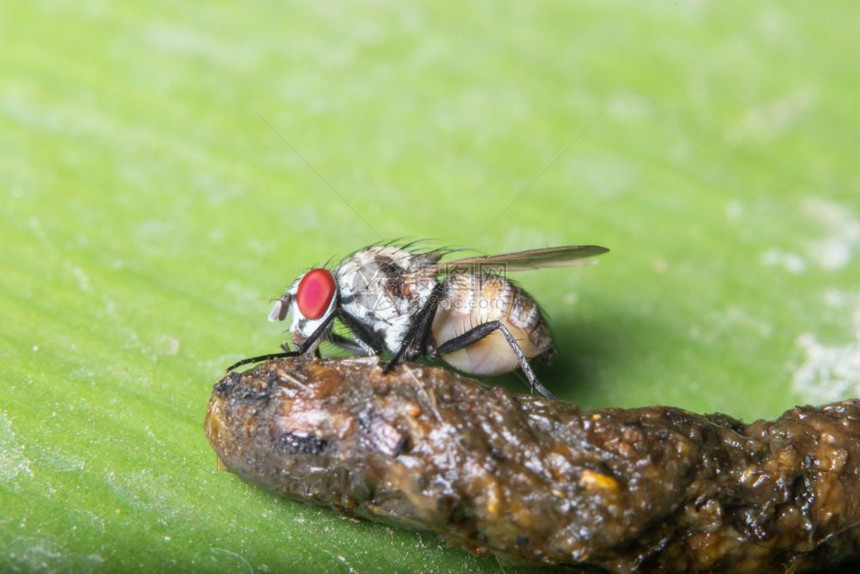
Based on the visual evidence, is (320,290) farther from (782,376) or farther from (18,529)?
(782,376)

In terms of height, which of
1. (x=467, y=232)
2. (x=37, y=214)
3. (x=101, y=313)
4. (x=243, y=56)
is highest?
(x=243, y=56)

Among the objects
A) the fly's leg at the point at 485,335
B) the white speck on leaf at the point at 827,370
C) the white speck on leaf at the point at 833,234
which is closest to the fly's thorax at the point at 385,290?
the fly's leg at the point at 485,335

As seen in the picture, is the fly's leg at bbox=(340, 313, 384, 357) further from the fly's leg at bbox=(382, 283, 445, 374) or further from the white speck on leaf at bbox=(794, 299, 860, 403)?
the white speck on leaf at bbox=(794, 299, 860, 403)

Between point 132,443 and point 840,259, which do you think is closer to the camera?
point 132,443

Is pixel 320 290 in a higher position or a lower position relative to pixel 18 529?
higher

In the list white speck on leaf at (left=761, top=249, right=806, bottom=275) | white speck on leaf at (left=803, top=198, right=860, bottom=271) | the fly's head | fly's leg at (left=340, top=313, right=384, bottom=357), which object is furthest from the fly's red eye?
white speck on leaf at (left=803, top=198, right=860, bottom=271)

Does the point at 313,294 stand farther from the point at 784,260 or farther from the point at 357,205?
the point at 784,260

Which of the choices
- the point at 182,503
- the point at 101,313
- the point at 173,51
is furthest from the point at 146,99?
the point at 182,503

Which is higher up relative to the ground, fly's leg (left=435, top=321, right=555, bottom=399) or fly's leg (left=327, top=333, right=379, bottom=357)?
fly's leg (left=435, top=321, right=555, bottom=399)
